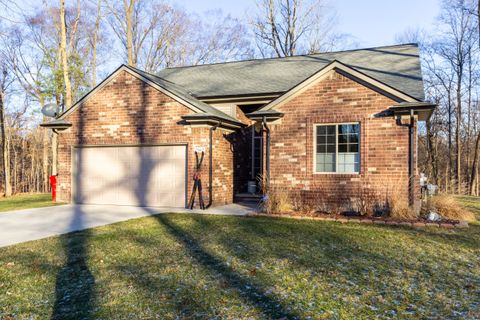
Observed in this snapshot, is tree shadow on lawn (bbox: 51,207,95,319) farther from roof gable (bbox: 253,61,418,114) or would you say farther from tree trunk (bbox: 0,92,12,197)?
tree trunk (bbox: 0,92,12,197)

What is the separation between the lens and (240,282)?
4961 mm

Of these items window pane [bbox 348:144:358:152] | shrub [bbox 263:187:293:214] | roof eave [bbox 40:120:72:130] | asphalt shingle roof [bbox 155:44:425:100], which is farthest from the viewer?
roof eave [bbox 40:120:72:130]

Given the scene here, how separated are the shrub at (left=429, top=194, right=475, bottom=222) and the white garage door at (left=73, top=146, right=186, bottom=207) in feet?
24.6

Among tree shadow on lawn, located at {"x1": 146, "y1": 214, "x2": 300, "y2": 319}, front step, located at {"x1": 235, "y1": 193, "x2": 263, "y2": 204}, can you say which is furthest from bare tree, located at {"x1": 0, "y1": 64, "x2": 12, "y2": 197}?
tree shadow on lawn, located at {"x1": 146, "y1": 214, "x2": 300, "y2": 319}

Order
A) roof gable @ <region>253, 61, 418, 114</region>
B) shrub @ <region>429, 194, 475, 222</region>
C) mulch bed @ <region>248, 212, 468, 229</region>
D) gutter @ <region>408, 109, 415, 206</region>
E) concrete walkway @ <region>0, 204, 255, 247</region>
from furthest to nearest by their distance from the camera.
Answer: roof gable @ <region>253, 61, 418, 114</region>, gutter @ <region>408, 109, 415, 206</region>, shrub @ <region>429, 194, 475, 222</region>, mulch bed @ <region>248, 212, 468, 229</region>, concrete walkway @ <region>0, 204, 255, 247</region>

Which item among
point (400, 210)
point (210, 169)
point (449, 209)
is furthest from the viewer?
point (210, 169)

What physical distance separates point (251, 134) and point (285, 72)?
3003 millimetres

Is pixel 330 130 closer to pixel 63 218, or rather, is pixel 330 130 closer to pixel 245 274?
pixel 245 274

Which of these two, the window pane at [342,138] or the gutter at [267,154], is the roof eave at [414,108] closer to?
the window pane at [342,138]

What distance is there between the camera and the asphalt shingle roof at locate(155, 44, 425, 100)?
13.4 m

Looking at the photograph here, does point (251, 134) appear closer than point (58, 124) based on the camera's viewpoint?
No

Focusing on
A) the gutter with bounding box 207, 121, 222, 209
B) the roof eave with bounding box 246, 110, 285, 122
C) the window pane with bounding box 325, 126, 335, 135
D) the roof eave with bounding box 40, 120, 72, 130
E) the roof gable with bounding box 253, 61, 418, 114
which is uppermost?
the roof gable with bounding box 253, 61, 418, 114

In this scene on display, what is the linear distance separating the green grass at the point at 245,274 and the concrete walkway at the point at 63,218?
92 centimetres

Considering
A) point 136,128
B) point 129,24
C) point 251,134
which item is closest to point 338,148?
point 251,134
